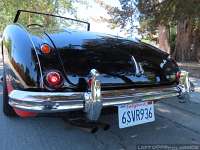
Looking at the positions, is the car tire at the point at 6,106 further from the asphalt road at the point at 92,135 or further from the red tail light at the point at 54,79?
the red tail light at the point at 54,79

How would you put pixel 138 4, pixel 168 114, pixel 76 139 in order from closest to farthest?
pixel 76 139
pixel 168 114
pixel 138 4

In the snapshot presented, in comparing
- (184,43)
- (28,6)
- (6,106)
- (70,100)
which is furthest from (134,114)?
(28,6)

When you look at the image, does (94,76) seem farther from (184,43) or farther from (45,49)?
(184,43)

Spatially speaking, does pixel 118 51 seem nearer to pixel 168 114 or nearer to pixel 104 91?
pixel 104 91

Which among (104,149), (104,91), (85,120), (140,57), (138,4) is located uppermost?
(138,4)

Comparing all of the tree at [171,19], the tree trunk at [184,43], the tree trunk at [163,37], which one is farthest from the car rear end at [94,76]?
the tree trunk at [163,37]

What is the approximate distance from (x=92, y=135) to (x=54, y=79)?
1068mm

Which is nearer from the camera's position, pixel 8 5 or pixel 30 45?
pixel 30 45

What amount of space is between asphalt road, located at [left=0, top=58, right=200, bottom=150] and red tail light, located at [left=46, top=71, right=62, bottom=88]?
73cm

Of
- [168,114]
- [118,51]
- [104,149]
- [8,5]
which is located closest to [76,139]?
[104,149]

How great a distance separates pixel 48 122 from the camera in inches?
189

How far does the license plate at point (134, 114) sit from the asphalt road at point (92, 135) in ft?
0.94

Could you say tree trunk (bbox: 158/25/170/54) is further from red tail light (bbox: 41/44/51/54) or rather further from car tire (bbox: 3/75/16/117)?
red tail light (bbox: 41/44/51/54)

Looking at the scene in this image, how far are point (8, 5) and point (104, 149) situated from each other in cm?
1818
